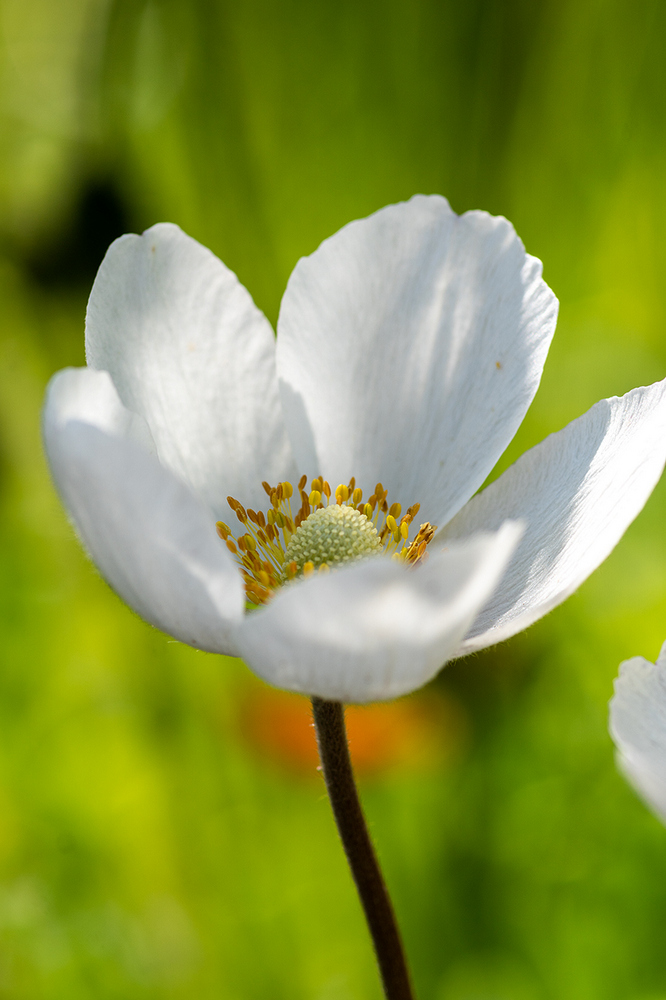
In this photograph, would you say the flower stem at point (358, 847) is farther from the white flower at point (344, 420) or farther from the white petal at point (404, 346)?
the white petal at point (404, 346)

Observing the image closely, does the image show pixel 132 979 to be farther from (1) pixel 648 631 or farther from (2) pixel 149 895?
(1) pixel 648 631

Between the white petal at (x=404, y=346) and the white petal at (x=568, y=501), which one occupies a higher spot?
the white petal at (x=404, y=346)

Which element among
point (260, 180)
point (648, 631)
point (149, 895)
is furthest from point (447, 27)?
point (149, 895)

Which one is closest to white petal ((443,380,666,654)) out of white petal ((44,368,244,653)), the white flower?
the white flower

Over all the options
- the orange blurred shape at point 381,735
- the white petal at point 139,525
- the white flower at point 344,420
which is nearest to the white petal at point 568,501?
the white flower at point 344,420

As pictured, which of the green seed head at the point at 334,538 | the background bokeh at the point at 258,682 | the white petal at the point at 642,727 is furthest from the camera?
the background bokeh at the point at 258,682

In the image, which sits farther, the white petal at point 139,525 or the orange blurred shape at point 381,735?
the orange blurred shape at point 381,735

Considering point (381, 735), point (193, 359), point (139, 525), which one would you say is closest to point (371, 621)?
point (139, 525)

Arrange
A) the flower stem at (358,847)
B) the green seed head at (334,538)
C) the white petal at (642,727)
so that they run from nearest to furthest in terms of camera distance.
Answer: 1. the white petal at (642,727)
2. the flower stem at (358,847)
3. the green seed head at (334,538)
